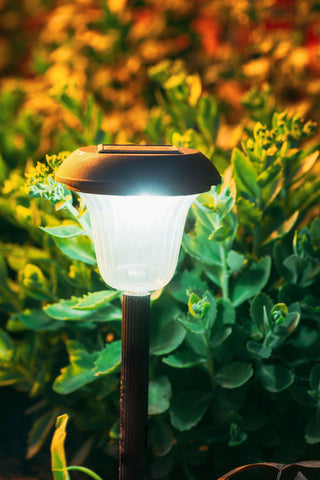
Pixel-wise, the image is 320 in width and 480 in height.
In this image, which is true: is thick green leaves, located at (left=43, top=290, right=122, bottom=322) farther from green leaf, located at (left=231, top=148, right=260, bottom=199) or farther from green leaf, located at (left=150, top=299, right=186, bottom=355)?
green leaf, located at (left=231, top=148, right=260, bottom=199)

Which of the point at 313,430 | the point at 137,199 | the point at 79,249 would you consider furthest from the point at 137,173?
the point at 313,430

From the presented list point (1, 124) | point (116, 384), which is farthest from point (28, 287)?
point (1, 124)

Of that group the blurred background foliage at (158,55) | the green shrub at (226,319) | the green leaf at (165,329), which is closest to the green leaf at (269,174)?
the green shrub at (226,319)

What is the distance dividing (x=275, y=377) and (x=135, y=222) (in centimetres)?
57

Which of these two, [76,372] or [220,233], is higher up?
[220,233]

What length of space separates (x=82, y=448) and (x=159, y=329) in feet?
1.83

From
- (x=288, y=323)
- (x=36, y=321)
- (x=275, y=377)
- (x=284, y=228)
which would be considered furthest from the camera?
(x=36, y=321)

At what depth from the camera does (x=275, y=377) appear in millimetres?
1190

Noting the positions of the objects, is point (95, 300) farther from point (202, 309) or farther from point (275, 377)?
point (275, 377)

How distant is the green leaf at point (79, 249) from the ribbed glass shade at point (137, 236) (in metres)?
0.30

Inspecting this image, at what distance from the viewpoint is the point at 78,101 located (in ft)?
5.42

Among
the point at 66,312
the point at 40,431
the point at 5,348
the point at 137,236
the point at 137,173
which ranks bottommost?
the point at 40,431

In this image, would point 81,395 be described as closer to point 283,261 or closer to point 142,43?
point 283,261

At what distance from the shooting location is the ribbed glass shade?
88 centimetres
